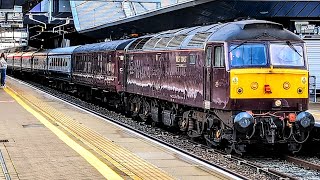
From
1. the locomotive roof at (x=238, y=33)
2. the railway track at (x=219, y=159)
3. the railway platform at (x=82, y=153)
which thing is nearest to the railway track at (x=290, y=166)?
the railway track at (x=219, y=159)

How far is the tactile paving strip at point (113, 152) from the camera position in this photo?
395 inches

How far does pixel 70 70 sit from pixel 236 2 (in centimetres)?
1084

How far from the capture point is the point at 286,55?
45.1ft

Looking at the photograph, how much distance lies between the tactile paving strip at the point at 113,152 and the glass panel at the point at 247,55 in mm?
3228

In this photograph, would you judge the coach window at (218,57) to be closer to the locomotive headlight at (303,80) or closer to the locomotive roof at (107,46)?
the locomotive headlight at (303,80)

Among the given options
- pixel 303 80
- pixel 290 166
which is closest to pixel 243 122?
pixel 290 166

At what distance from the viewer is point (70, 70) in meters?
34.0

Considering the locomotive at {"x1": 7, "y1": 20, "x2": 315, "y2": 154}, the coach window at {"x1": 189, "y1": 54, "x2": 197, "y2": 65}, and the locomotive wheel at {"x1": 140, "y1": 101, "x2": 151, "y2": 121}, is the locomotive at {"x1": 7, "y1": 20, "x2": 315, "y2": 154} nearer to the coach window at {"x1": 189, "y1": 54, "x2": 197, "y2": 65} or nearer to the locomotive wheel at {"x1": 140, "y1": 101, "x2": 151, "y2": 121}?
the coach window at {"x1": 189, "y1": 54, "x2": 197, "y2": 65}

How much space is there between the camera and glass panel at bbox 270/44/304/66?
1362 cm

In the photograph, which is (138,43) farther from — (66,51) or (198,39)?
(66,51)

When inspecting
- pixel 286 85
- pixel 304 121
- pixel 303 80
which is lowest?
pixel 304 121

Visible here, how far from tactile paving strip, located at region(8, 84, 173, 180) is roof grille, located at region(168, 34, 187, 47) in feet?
11.1

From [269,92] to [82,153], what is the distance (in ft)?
14.5

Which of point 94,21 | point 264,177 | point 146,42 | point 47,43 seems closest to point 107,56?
point 146,42
